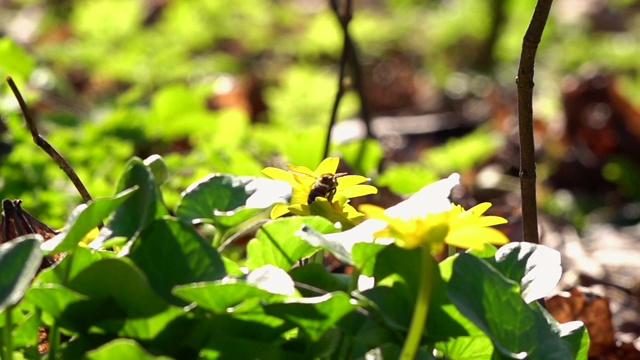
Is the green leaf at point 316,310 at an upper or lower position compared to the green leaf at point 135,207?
lower

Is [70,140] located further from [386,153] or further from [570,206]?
[570,206]

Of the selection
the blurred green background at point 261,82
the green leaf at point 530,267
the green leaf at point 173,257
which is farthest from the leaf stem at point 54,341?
the blurred green background at point 261,82

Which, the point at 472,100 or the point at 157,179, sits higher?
the point at 157,179

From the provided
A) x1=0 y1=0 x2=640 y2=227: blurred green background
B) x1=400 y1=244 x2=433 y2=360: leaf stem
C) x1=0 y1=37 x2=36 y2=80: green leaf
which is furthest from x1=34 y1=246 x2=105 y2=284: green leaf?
x1=0 y1=37 x2=36 y2=80: green leaf

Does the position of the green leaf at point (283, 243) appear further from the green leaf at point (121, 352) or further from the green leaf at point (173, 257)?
the green leaf at point (121, 352)

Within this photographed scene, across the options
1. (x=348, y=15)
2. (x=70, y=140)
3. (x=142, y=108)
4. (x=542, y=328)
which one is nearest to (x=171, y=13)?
(x=142, y=108)

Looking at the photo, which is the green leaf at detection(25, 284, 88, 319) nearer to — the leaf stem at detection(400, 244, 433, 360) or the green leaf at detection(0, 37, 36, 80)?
the leaf stem at detection(400, 244, 433, 360)
